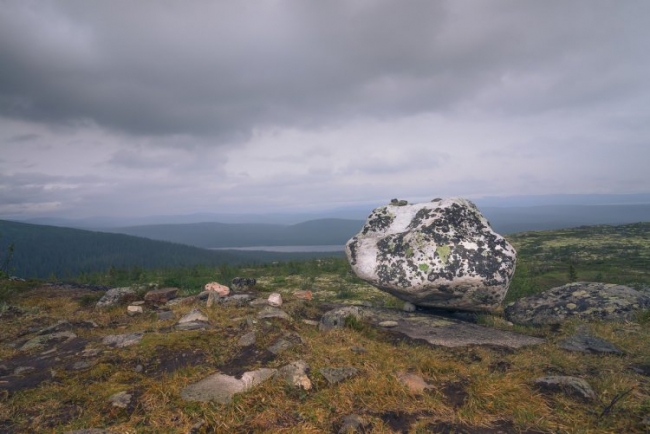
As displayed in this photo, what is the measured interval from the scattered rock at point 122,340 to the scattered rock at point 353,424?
5.92 metres

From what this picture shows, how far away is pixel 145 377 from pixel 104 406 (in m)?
0.98

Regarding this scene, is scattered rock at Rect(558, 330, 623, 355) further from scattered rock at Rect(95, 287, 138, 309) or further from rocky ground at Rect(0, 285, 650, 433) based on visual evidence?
scattered rock at Rect(95, 287, 138, 309)

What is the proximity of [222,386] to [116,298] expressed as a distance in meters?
10.4

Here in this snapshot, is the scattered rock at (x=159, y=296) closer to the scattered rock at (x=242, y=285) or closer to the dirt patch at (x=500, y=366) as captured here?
the scattered rock at (x=242, y=285)

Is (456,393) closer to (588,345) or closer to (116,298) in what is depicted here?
(588,345)

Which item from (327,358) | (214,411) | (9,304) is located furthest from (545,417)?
(9,304)

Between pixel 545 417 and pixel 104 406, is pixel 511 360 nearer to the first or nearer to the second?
pixel 545 417

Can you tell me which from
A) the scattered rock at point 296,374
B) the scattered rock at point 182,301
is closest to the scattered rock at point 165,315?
the scattered rock at point 182,301

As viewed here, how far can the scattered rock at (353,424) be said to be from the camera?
15.5ft

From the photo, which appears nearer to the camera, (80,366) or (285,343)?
(80,366)

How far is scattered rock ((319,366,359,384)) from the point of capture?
6.16 metres

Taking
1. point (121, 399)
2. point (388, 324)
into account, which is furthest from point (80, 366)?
point (388, 324)

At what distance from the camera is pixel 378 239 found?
12875 mm

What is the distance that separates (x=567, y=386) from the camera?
231 inches
